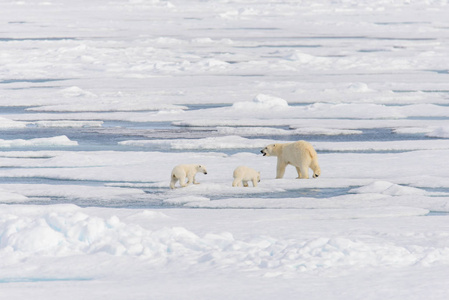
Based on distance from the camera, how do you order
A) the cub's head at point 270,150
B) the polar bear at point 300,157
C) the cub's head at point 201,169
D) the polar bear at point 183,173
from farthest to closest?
the cub's head at point 270,150, the polar bear at point 300,157, the cub's head at point 201,169, the polar bear at point 183,173

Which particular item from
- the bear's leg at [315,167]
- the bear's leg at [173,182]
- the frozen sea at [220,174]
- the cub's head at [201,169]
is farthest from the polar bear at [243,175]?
the bear's leg at [315,167]

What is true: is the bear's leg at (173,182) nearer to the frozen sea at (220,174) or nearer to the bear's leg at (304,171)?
the frozen sea at (220,174)

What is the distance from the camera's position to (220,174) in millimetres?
8898

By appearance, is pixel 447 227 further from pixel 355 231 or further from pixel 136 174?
pixel 136 174

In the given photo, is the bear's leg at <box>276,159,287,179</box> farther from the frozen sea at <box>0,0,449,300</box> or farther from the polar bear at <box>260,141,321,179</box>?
the frozen sea at <box>0,0,449,300</box>

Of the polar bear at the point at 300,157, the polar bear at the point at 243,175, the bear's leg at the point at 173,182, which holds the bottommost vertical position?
the bear's leg at the point at 173,182

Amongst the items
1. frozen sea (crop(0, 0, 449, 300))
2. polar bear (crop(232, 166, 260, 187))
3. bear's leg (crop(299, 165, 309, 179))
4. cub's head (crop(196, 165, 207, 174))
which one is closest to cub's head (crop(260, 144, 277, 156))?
bear's leg (crop(299, 165, 309, 179))

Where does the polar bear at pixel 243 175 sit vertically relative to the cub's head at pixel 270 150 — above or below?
below

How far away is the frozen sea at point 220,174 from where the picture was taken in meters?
4.75

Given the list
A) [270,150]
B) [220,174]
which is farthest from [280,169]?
[220,174]

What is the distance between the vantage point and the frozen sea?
187 inches

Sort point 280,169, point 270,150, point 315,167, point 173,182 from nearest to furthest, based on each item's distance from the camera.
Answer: point 173,182 → point 315,167 → point 280,169 → point 270,150

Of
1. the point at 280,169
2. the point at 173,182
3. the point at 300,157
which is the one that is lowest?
the point at 173,182

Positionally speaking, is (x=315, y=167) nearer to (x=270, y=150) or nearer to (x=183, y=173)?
(x=270, y=150)
